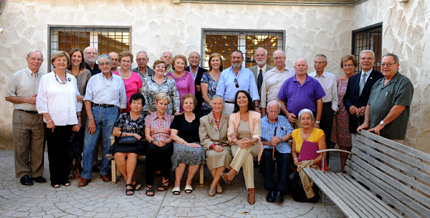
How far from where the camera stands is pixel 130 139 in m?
4.42

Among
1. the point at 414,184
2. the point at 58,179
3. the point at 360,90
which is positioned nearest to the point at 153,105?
the point at 58,179

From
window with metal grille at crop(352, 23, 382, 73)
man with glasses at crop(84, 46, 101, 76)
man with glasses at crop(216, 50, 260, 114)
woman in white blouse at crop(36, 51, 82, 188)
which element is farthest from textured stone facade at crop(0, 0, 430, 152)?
woman in white blouse at crop(36, 51, 82, 188)

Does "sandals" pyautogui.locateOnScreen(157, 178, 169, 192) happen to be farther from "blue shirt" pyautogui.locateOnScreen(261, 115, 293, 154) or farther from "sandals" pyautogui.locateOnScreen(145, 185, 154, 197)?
"blue shirt" pyautogui.locateOnScreen(261, 115, 293, 154)

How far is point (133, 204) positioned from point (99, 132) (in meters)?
1.32

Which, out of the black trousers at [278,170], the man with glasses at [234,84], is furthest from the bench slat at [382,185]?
the man with glasses at [234,84]

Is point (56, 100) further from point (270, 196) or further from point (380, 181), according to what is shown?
point (380, 181)

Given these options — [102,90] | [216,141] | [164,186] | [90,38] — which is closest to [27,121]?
[102,90]

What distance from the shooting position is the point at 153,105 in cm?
489

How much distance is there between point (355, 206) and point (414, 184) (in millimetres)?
510

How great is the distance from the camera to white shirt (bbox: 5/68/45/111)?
14.4 feet

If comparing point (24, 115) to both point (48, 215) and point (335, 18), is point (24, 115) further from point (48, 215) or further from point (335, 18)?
point (335, 18)

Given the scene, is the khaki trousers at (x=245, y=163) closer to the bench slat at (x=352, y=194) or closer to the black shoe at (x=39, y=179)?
the bench slat at (x=352, y=194)

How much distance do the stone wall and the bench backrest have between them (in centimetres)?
168

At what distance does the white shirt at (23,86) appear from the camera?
4.38 meters
